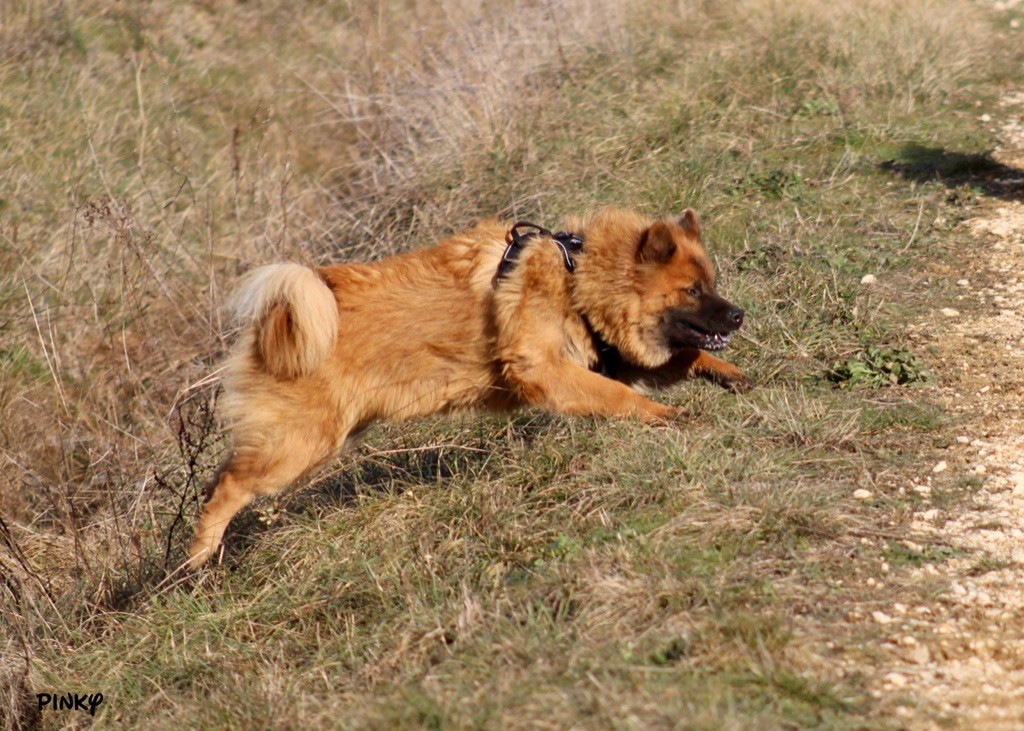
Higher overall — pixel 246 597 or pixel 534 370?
pixel 534 370

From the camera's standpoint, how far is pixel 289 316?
5.01m

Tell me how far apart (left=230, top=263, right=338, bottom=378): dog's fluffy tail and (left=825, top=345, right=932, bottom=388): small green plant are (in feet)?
8.89

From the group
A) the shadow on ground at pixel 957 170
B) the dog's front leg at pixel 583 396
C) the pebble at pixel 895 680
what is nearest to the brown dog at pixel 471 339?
the dog's front leg at pixel 583 396

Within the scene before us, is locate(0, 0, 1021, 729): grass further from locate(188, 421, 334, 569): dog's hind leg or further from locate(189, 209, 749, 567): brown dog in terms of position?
locate(189, 209, 749, 567): brown dog

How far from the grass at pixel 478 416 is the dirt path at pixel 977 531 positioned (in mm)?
118

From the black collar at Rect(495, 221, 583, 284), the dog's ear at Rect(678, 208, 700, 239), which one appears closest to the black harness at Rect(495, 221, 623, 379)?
the black collar at Rect(495, 221, 583, 284)

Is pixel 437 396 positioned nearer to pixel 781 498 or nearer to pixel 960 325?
pixel 781 498

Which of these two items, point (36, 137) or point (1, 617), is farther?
point (36, 137)

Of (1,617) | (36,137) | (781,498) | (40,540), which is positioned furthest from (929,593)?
(36,137)

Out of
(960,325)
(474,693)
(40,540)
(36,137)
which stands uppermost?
(36,137)

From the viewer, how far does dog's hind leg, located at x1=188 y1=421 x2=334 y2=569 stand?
528cm

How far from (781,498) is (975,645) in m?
0.98

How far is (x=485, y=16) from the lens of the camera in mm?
10492

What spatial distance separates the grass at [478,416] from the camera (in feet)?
12.5
